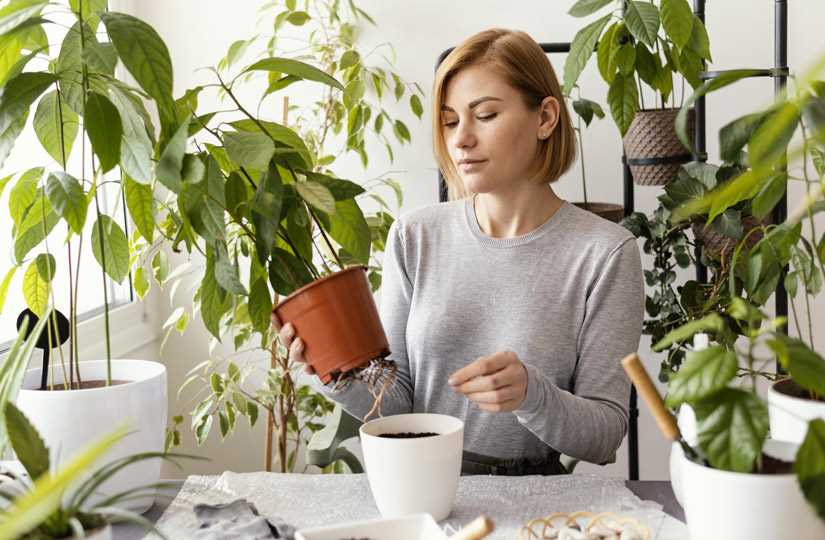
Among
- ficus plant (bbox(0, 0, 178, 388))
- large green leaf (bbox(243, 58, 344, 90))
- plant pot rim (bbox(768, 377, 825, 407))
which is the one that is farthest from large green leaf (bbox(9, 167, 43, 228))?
plant pot rim (bbox(768, 377, 825, 407))

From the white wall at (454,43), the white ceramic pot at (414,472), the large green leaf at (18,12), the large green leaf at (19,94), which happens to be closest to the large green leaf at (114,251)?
the large green leaf at (19,94)

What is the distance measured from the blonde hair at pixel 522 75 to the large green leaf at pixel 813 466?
3.67 feet

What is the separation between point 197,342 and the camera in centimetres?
277

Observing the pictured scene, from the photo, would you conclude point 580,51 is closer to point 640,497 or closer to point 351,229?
point 351,229

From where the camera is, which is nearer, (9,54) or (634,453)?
(9,54)

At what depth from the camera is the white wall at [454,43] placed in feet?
7.79

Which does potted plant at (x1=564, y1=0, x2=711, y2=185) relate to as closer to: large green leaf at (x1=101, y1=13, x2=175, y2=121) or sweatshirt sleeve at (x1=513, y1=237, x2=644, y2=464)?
sweatshirt sleeve at (x1=513, y1=237, x2=644, y2=464)

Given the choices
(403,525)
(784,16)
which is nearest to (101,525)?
(403,525)

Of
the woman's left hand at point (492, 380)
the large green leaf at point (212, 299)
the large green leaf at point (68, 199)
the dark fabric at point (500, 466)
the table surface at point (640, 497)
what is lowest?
the dark fabric at point (500, 466)

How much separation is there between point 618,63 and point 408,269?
2.09ft

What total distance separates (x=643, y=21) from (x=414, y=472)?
1.12m

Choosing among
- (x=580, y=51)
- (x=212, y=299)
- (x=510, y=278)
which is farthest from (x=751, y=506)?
(x=580, y=51)

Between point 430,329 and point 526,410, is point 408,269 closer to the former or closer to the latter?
point 430,329

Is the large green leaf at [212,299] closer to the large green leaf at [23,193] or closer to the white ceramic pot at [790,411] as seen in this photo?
the large green leaf at [23,193]
